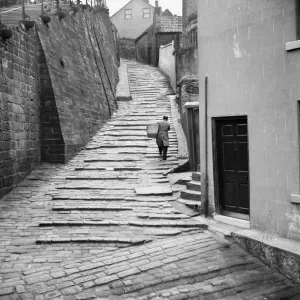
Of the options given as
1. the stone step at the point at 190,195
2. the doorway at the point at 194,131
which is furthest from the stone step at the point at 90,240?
the doorway at the point at 194,131

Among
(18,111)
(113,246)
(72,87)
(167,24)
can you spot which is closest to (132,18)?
(167,24)

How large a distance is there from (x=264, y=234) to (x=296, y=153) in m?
1.54

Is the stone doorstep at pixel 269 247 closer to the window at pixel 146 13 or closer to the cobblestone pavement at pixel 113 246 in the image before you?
the cobblestone pavement at pixel 113 246

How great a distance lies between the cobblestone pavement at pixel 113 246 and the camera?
601 cm

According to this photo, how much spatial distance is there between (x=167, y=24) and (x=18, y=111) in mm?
27093

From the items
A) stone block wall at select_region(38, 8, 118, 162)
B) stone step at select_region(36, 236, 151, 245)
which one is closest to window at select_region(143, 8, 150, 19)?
stone block wall at select_region(38, 8, 118, 162)

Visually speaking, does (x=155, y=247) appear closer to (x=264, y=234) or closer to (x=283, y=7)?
(x=264, y=234)

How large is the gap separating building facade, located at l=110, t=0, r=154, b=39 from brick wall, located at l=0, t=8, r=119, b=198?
88.6 ft

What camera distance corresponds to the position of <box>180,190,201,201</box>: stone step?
959cm

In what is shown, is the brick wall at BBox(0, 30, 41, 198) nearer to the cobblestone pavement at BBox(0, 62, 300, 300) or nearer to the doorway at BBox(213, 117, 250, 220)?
the cobblestone pavement at BBox(0, 62, 300, 300)

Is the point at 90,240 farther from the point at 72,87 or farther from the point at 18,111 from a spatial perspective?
the point at 72,87

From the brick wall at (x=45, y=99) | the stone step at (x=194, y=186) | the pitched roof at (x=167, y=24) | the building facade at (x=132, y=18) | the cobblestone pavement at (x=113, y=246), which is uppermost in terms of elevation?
the building facade at (x=132, y=18)

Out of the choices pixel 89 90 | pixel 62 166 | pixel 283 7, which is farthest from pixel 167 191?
pixel 89 90

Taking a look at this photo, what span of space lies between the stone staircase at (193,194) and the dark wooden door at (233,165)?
90cm
